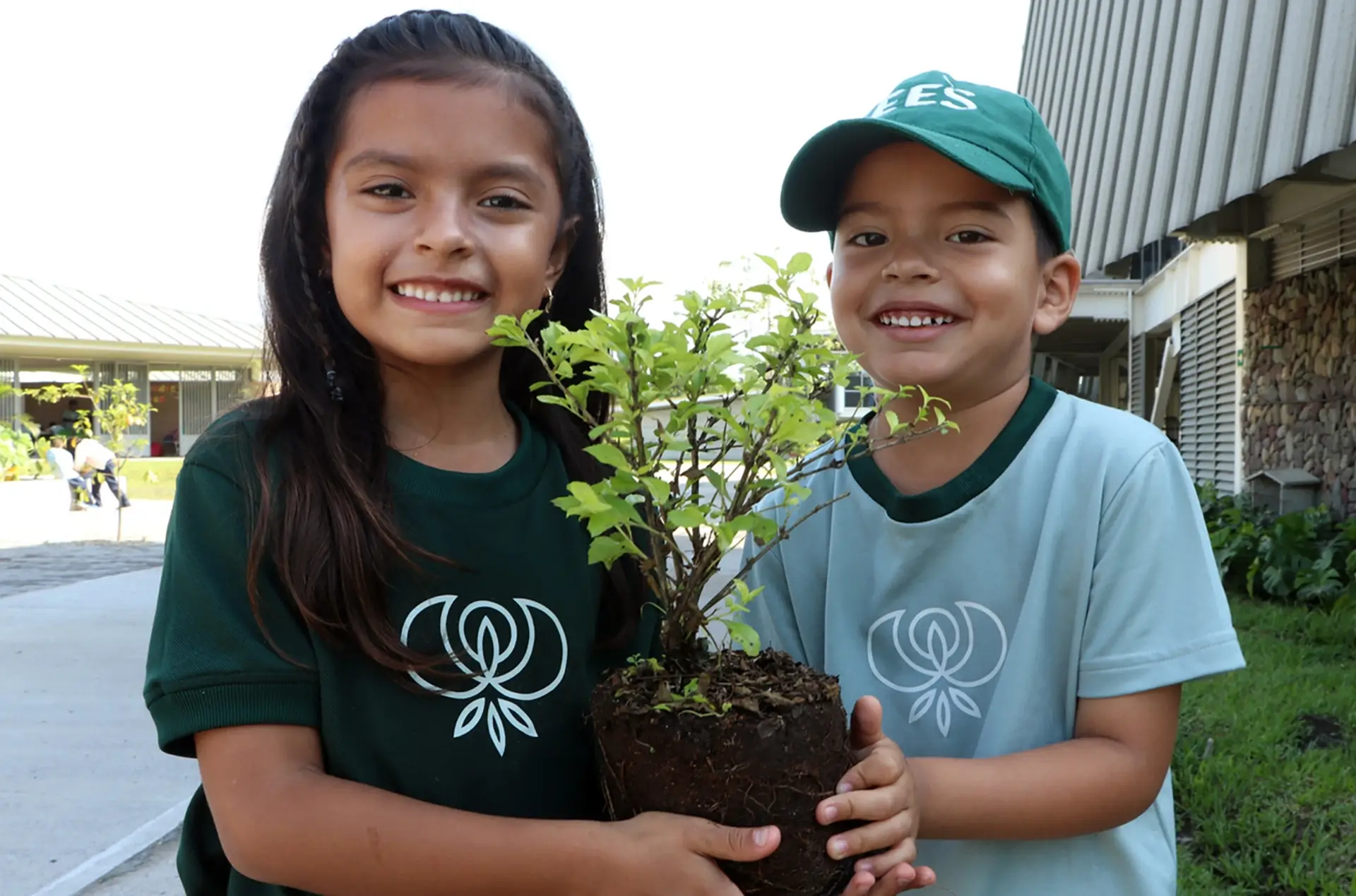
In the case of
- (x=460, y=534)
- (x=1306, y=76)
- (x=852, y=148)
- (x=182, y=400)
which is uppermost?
A: (x=1306, y=76)

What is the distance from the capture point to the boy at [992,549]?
1.27 m

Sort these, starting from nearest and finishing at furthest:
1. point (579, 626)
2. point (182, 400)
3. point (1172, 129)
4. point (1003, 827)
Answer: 1. point (1003, 827)
2. point (579, 626)
3. point (1172, 129)
4. point (182, 400)

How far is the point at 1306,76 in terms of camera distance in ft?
15.9

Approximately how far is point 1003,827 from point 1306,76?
478 cm

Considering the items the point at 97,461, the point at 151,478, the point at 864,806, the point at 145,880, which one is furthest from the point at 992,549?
the point at 151,478

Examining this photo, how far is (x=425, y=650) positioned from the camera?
1240mm

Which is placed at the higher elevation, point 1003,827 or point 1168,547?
point 1168,547

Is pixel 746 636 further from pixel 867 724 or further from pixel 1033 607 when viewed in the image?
pixel 1033 607

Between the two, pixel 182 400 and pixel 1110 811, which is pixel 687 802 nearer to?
pixel 1110 811

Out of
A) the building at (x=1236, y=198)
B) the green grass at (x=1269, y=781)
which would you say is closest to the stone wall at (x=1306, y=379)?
the building at (x=1236, y=198)

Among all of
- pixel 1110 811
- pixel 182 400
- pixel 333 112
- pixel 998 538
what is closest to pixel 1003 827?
pixel 1110 811

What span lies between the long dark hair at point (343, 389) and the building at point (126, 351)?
843 inches

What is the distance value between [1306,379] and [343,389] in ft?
26.2

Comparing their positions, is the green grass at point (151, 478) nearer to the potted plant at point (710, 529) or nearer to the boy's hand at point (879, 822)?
the potted plant at point (710, 529)
